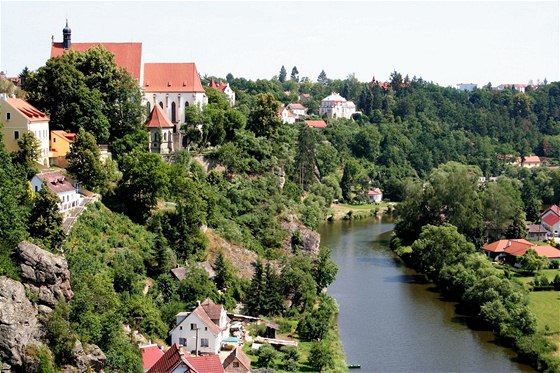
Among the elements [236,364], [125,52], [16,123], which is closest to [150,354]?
[236,364]

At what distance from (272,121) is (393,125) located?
40.7m

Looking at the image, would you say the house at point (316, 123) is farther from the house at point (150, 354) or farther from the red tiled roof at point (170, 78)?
the house at point (150, 354)

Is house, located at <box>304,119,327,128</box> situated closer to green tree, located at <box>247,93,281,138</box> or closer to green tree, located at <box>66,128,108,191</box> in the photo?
green tree, located at <box>247,93,281,138</box>

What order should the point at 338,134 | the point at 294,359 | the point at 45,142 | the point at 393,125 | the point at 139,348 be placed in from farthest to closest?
the point at 393,125 → the point at 338,134 → the point at 45,142 → the point at 294,359 → the point at 139,348

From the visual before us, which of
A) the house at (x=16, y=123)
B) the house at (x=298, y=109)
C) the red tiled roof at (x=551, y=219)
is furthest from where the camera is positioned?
the house at (x=298, y=109)

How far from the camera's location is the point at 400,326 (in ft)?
114

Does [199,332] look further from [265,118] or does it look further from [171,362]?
[265,118]

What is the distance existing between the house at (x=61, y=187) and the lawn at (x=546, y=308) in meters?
19.8

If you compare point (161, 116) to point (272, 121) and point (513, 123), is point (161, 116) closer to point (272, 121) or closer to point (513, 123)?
point (272, 121)

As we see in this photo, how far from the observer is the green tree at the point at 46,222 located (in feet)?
88.7

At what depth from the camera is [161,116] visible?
137ft

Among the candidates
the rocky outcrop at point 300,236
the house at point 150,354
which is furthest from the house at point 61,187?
the rocky outcrop at point 300,236

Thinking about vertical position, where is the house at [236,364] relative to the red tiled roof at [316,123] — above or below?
below

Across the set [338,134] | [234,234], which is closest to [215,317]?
[234,234]
